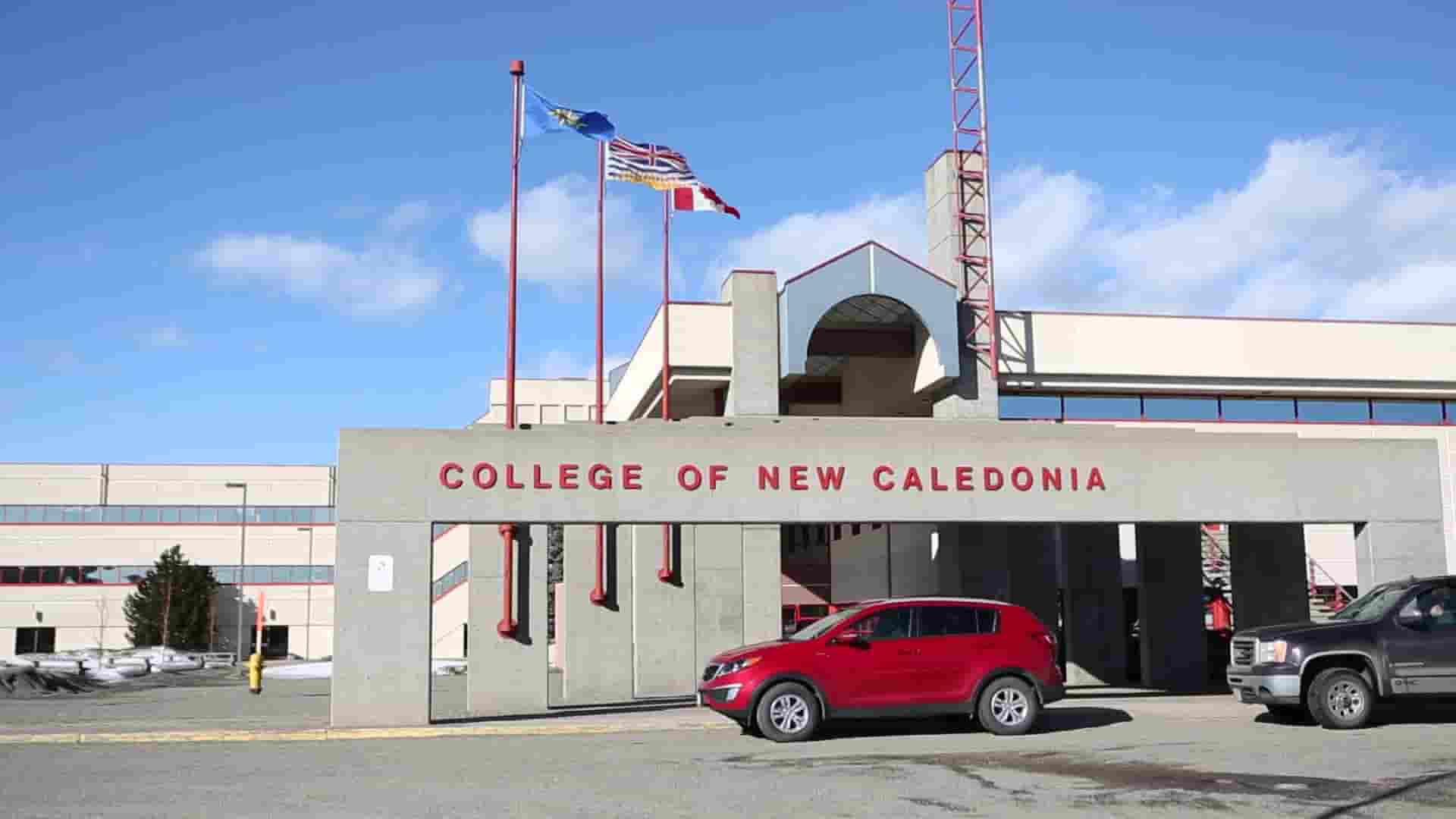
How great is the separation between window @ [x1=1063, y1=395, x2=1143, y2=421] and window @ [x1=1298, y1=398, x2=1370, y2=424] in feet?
14.9

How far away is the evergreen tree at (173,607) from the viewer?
221ft

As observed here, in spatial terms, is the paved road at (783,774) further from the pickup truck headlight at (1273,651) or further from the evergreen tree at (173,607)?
the evergreen tree at (173,607)

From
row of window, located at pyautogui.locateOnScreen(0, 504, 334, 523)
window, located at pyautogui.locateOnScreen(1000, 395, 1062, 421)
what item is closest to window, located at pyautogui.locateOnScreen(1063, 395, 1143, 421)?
window, located at pyautogui.locateOnScreen(1000, 395, 1062, 421)

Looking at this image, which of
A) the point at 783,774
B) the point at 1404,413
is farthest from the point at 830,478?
the point at 1404,413

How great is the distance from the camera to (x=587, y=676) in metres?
29.1

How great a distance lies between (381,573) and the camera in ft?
68.1

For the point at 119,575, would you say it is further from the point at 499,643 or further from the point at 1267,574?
the point at 1267,574

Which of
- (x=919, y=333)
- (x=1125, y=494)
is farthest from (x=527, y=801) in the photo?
(x=919, y=333)

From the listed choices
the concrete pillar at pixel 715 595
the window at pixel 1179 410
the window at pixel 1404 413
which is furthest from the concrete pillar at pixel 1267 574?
the window at pixel 1404 413

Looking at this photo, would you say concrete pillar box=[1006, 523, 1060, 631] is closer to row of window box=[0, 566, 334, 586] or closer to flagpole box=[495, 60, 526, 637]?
flagpole box=[495, 60, 526, 637]

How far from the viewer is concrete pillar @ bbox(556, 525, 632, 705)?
29.1 metres

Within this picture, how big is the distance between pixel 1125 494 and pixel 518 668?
34.8ft

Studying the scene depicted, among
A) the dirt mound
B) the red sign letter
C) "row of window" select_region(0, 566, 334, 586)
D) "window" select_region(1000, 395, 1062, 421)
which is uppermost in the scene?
"window" select_region(1000, 395, 1062, 421)

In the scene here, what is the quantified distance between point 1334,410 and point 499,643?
78.5 ft
